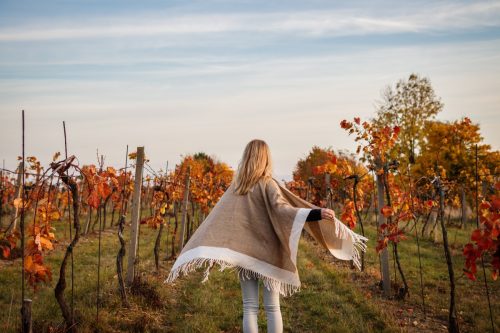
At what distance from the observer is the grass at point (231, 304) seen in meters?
4.64

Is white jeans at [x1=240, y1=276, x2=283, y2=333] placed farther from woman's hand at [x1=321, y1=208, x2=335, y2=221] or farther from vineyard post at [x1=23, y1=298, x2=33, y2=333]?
vineyard post at [x1=23, y1=298, x2=33, y2=333]

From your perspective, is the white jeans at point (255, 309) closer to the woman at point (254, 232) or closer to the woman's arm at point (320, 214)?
the woman at point (254, 232)

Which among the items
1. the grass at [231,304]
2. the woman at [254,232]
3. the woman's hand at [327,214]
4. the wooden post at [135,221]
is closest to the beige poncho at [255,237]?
the woman at [254,232]

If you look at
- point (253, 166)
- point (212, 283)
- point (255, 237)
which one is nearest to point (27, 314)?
point (255, 237)

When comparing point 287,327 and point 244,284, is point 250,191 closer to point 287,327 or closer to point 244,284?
point 244,284

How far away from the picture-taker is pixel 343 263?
372 inches

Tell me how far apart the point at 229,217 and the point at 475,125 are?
20983mm

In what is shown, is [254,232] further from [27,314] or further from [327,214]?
[27,314]

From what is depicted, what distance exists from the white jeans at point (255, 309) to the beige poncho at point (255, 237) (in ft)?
0.23

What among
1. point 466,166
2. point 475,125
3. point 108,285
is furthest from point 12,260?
point 475,125

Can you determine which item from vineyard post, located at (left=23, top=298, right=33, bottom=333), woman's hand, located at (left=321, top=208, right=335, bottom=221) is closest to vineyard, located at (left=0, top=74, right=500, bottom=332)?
vineyard post, located at (left=23, top=298, right=33, bottom=333)

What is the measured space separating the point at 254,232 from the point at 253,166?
0.59m

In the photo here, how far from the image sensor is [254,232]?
3.65 m

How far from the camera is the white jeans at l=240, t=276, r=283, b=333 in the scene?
3.35 meters
